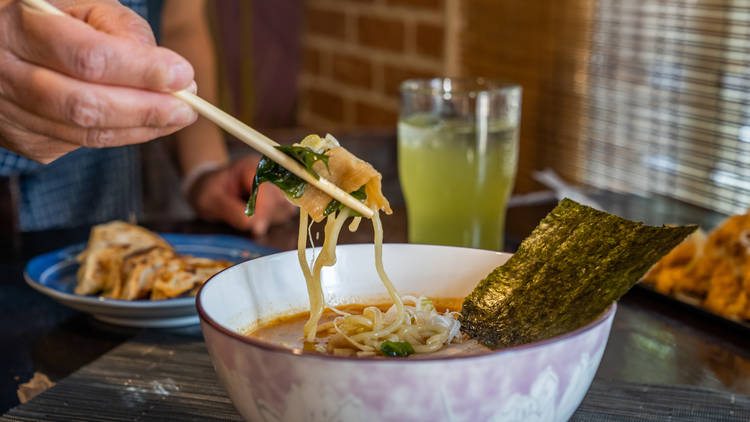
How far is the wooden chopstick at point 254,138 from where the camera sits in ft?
2.22

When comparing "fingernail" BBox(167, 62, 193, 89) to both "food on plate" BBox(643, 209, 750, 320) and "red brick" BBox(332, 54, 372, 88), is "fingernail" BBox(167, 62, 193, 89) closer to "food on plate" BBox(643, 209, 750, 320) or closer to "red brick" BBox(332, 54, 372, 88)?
"food on plate" BBox(643, 209, 750, 320)

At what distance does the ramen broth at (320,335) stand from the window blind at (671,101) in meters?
1.26

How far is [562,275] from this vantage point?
2.56 feet

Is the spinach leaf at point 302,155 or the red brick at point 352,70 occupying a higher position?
the spinach leaf at point 302,155

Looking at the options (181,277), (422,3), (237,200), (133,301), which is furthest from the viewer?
(422,3)

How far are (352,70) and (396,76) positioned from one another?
40cm

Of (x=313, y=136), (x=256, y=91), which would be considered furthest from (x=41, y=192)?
(x=256, y=91)

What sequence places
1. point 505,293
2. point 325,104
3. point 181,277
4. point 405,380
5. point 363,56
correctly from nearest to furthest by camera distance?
point 405,380, point 505,293, point 181,277, point 363,56, point 325,104

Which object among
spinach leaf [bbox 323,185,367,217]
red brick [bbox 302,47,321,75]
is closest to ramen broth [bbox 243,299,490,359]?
spinach leaf [bbox 323,185,367,217]

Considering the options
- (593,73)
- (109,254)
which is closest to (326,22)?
(593,73)

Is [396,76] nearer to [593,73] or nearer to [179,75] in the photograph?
[593,73]

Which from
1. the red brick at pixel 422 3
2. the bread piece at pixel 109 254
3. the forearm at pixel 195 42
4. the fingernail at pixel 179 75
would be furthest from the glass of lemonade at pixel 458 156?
the red brick at pixel 422 3

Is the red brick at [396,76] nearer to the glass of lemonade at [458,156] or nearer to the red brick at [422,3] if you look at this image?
the red brick at [422,3]

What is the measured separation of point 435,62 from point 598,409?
7.58 ft
